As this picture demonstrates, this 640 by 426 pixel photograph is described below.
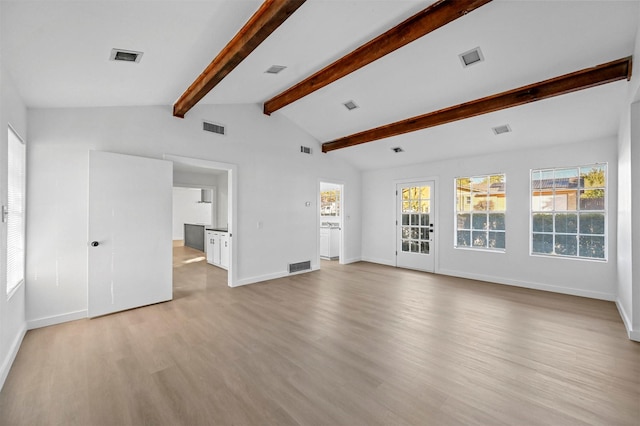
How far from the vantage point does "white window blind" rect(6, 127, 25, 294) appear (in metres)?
2.50

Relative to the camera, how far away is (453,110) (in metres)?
4.38

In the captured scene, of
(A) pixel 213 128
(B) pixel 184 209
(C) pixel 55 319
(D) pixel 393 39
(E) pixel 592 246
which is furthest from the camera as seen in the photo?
(B) pixel 184 209

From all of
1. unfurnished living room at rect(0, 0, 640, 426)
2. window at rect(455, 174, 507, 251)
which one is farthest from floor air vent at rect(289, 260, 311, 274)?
window at rect(455, 174, 507, 251)

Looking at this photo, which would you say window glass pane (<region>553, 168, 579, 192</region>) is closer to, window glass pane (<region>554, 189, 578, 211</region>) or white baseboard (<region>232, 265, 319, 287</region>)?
window glass pane (<region>554, 189, 578, 211</region>)

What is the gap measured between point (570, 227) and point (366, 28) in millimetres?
4522

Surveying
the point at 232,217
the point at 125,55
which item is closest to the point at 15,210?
the point at 125,55

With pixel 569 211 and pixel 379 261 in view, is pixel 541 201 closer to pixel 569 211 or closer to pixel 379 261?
pixel 569 211

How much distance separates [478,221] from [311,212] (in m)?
3.40

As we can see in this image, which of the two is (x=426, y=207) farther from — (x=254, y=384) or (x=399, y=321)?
(x=254, y=384)

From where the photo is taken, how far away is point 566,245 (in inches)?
179

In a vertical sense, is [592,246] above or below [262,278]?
above

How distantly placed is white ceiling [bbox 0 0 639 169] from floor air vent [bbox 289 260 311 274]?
3188 mm

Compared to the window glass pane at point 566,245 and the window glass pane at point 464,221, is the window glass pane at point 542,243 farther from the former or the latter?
the window glass pane at point 464,221

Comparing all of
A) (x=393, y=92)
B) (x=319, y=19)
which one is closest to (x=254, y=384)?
(x=319, y=19)
